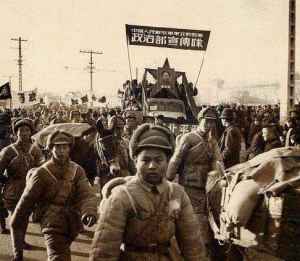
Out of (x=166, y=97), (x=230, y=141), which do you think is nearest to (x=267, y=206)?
(x=230, y=141)

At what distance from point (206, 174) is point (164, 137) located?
3328 mm

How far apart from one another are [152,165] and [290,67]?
24296mm

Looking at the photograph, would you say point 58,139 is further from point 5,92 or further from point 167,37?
point 167,37

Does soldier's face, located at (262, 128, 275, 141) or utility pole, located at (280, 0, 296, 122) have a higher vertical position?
utility pole, located at (280, 0, 296, 122)

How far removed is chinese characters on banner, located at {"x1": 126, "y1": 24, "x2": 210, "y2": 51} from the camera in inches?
710

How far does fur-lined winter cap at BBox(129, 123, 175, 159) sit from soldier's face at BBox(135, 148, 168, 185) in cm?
4

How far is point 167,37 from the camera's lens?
1853 cm

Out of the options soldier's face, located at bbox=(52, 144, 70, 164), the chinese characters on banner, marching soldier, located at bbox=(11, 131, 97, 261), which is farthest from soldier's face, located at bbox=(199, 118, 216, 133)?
the chinese characters on banner

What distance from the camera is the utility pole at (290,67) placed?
25.9m

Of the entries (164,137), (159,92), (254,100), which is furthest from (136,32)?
(254,100)

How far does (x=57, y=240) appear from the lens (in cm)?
501


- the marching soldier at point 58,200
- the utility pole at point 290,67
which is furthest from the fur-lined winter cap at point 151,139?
the utility pole at point 290,67

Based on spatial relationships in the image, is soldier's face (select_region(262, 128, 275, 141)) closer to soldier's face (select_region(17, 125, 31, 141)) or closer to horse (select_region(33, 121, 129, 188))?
horse (select_region(33, 121, 129, 188))

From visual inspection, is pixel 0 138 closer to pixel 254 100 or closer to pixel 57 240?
pixel 57 240
